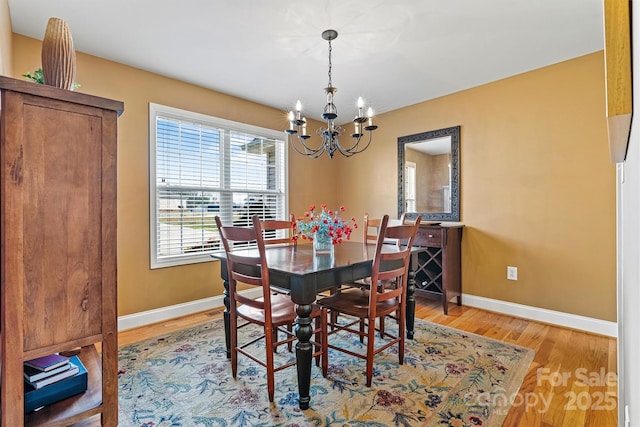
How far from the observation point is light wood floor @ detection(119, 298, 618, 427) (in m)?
1.67

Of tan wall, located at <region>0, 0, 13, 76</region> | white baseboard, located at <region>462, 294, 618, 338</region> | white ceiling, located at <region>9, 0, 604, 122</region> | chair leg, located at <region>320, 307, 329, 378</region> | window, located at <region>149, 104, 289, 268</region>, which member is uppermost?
white ceiling, located at <region>9, 0, 604, 122</region>

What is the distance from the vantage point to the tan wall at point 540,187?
271 centimetres

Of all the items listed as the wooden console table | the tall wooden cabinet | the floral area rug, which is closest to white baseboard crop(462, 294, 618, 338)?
the wooden console table

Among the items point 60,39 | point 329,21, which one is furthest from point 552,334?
point 60,39

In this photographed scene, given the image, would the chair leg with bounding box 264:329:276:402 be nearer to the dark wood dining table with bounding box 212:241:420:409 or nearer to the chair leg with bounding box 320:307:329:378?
the dark wood dining table with bounding box 212:241:420:409

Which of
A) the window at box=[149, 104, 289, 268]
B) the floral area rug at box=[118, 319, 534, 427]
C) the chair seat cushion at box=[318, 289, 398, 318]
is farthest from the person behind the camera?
the window at box=[149, 104, 289, 268]

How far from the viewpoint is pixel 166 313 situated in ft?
10.1

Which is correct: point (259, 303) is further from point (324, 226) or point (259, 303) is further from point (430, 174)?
point (430, 174)

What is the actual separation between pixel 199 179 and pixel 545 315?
3.81 meters

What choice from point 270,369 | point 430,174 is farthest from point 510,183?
point 270,369

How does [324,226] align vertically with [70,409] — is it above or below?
above

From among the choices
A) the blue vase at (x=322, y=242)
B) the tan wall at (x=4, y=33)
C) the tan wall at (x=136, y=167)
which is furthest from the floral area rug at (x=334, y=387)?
the tan wall at (x=4, y=33)

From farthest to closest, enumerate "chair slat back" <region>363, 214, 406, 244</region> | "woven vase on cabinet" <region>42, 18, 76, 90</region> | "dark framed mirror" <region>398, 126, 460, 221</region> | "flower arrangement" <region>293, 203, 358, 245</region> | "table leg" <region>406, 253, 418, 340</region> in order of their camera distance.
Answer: "dark framed mirror" <region>398, 126, 460, 221</region>
"chair slat back" <region>363, 214, 406, 244</region>
"table leg" <region>406, 253, 418, 340</region>
"flower arrangement" <region>293, 203, 358, 245</region>
"woven vase on cabinet" <region>42, 18, 76, 90</region>

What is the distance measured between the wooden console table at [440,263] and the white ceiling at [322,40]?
5.35 ft
